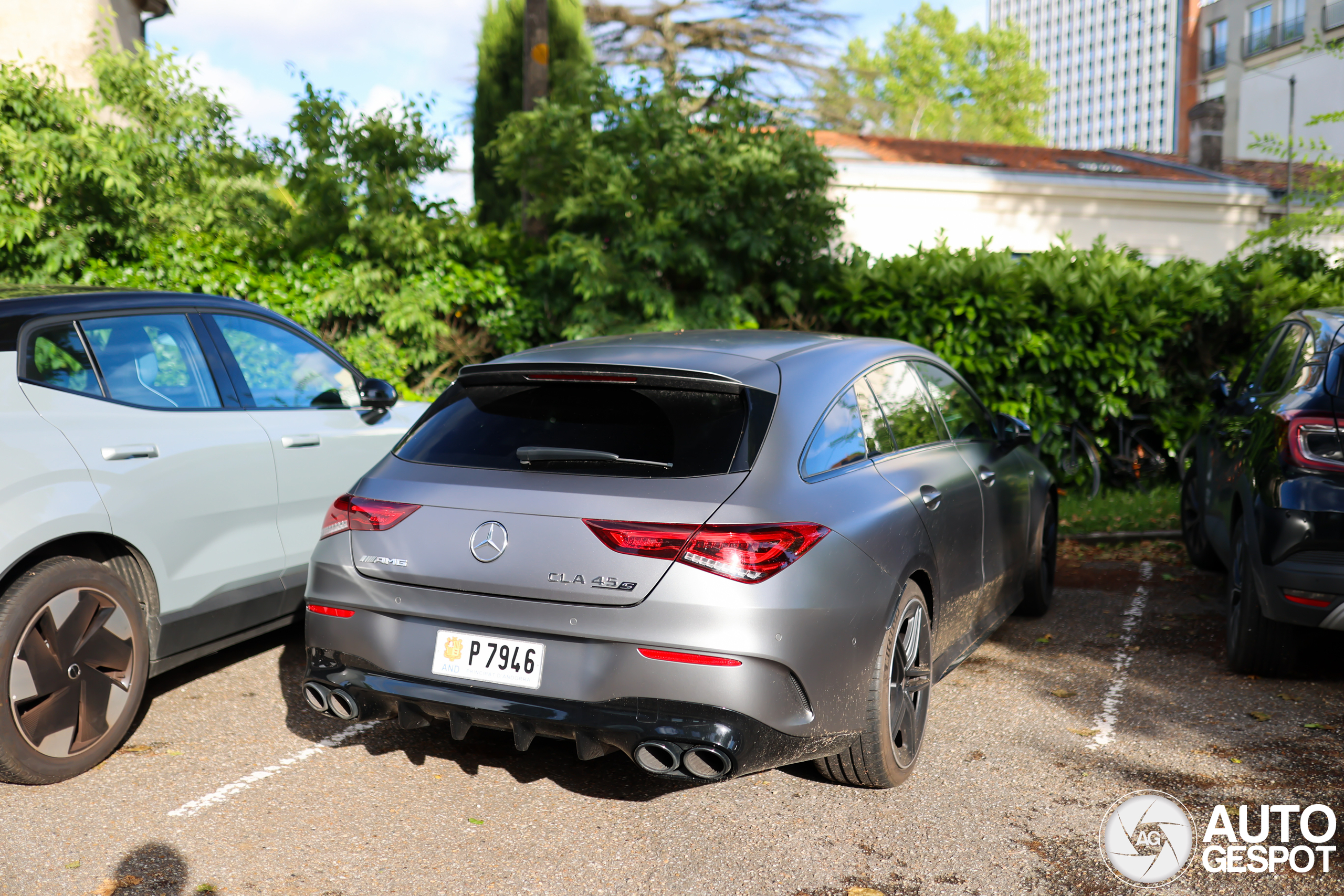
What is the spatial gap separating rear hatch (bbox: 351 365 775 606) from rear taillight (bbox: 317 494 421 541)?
20mm

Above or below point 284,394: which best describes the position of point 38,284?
above

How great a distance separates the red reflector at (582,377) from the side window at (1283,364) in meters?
3.50

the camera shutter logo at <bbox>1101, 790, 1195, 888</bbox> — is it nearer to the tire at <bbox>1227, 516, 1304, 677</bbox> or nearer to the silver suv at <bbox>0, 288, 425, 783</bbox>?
the tire at <bbox>1227, 516, 1304, 677</bbox>

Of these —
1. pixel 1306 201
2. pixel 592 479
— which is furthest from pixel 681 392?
pixel 1306 201

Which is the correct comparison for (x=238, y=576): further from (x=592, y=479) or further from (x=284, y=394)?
(x=592, y=479)

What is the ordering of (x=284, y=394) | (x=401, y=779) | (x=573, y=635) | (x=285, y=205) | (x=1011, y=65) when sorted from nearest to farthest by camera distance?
(x=573, y=635)
(x=401, y=779)
(x=284, y=394)
(x=285, y=205)
(x=1011, y=65)

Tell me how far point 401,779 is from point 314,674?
1.91ft

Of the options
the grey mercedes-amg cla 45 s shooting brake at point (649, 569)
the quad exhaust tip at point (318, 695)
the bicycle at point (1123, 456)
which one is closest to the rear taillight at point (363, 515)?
the grey mercedes-amg cla 45 s shooting brake at point (649, 569)

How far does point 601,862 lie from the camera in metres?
3.12

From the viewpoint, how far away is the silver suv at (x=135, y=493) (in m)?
3.51

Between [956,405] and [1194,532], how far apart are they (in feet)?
10.2

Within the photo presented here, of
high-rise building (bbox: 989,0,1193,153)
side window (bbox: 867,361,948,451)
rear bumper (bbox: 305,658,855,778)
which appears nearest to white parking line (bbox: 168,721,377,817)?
rear bumper (bbox: 305,658,855,778)

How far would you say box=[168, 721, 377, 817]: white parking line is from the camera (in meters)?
3.48

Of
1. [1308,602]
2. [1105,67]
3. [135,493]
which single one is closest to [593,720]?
[135,493]
